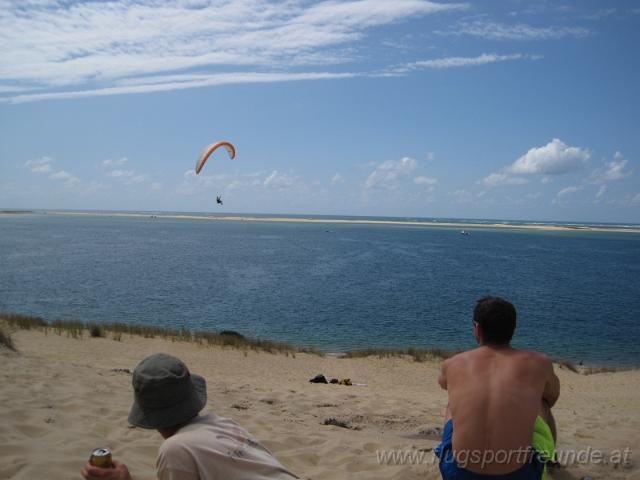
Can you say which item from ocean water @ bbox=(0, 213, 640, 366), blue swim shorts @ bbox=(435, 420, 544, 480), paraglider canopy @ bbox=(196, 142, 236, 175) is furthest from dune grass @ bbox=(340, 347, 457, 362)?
blue swim shorts @ bbox=(435, 420, 544, 480)

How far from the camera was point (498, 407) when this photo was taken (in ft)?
10.3

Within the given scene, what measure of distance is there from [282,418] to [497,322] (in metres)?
4.66

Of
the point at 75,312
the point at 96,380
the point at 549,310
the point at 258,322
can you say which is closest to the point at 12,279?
the point at 75,312

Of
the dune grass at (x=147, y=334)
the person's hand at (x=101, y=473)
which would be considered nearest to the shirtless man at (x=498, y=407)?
the person's hand at (x=101, y=473)

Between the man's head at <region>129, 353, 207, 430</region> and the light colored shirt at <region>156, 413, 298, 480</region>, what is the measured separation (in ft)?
0.27

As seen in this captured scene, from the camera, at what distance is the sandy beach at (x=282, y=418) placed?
5164 mm

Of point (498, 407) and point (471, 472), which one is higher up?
point (498, 407)

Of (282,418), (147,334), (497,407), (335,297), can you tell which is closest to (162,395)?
(497,407)

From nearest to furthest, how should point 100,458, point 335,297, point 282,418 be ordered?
1. point 100,458
2. point 282,418
3. point 335,297

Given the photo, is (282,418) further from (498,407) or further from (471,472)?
(498,407)

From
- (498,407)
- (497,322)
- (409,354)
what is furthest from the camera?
(409,354)

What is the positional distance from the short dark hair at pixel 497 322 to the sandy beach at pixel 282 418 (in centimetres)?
254

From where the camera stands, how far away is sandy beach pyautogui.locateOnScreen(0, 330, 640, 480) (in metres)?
5.16

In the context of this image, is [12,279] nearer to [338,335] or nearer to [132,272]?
[132,272]
